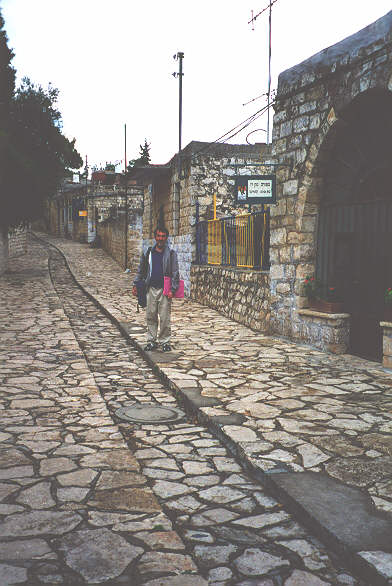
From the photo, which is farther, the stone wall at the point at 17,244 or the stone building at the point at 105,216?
the stone wall at the point at 17,244

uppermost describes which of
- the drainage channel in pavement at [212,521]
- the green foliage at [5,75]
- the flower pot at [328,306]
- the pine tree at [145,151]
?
the pine tree at [145,151]

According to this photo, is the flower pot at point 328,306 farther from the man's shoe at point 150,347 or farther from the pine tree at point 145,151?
the pine tree at point 145,151

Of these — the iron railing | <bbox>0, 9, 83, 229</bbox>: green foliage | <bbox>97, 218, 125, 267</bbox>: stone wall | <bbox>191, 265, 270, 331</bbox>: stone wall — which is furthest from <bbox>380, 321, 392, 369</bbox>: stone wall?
<bbox>97, 218, 125, 267</bbox>: stone wall

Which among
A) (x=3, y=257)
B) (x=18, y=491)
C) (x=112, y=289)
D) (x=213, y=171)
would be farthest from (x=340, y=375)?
(x=3, y=257)

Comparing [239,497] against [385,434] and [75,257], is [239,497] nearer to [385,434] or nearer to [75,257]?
[385,434]

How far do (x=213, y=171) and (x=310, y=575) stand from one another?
1270 cm

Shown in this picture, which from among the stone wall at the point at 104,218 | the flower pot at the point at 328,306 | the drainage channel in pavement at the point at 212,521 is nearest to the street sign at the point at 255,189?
the flower pot at the point at 328,306

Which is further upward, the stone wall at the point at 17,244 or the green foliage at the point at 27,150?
the green foliage at the point at 27,150

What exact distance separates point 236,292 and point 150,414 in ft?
20.0

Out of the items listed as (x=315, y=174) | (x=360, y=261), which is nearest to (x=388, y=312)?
(x=360, y=261)

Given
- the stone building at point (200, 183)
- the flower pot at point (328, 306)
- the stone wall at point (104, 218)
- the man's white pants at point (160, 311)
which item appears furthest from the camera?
the stone wall at point (104, 218)

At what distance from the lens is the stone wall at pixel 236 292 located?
9602mm

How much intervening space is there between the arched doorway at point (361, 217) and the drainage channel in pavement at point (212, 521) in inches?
135

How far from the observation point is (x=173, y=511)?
3.30 m
